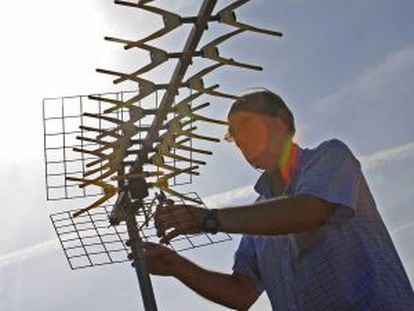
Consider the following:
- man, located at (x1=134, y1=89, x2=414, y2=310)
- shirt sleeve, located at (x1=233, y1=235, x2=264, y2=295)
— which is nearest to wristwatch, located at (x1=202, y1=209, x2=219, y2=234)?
man, located at (x1=134, y1=89, x2=414, y2=310)

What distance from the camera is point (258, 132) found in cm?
414

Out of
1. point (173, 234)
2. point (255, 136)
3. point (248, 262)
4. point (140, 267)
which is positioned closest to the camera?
point (173, 234)

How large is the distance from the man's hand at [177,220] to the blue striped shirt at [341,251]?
543 mm

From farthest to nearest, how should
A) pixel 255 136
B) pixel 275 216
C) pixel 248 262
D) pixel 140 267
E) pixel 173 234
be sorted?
pixel 248 262
pixel 140 267
pixel 255 136
pixel 173 234
pixel 275 216

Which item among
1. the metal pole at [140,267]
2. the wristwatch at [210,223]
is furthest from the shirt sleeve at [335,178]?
the metal pole at [140,267]

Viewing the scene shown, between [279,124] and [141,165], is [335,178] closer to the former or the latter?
[279,124]

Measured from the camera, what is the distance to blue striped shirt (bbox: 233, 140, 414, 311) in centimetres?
378

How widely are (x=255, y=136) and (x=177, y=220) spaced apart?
2.38 ft

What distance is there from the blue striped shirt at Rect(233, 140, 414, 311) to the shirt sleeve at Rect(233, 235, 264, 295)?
849 millimetres

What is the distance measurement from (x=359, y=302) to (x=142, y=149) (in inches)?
63.1

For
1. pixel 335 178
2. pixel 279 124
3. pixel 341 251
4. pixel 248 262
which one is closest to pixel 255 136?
pixel 279 124

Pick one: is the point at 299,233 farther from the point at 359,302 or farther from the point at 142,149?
the point at 142,149

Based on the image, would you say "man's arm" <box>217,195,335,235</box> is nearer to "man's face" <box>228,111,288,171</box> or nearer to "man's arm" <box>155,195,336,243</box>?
"man's arm" <box>155,195,336,243</box>

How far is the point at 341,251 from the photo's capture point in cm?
391
